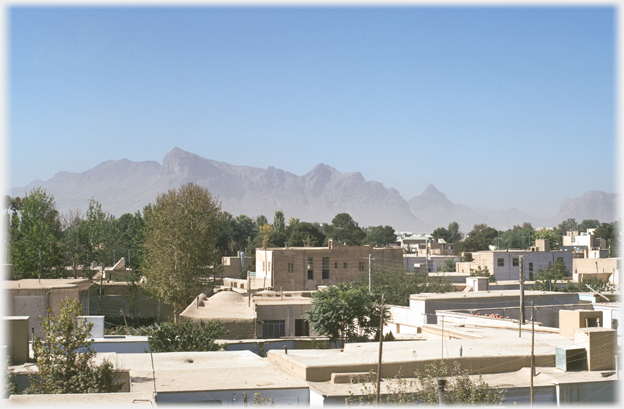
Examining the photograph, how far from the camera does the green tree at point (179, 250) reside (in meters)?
34.3

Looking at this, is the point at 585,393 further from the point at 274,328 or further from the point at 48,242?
the point at 48,242

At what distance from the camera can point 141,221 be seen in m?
45.9

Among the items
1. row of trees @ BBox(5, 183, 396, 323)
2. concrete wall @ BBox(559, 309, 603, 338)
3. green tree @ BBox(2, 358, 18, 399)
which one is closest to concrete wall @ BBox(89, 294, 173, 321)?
row of trees @ BBox(5, 183, 396, 323)

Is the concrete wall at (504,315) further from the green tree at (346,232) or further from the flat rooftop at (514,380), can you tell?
the green tree at (346,232)

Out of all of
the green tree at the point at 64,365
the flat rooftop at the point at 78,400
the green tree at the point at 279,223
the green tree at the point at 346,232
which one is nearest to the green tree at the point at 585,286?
the green tree at the point at 64,365

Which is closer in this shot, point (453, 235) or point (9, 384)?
point (9, 384)

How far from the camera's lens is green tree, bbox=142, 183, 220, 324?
34.3 m

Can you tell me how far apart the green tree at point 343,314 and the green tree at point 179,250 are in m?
12.2

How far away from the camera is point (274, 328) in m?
29.5

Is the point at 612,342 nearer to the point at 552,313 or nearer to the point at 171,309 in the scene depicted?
the point at 552,313

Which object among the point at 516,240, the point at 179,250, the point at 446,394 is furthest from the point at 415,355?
the point at 516,240

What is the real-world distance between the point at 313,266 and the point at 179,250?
19.1 meters

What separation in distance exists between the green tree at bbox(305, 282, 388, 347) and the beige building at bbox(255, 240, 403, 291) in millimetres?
26378

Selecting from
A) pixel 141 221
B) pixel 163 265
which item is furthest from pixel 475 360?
pixel 141 221
